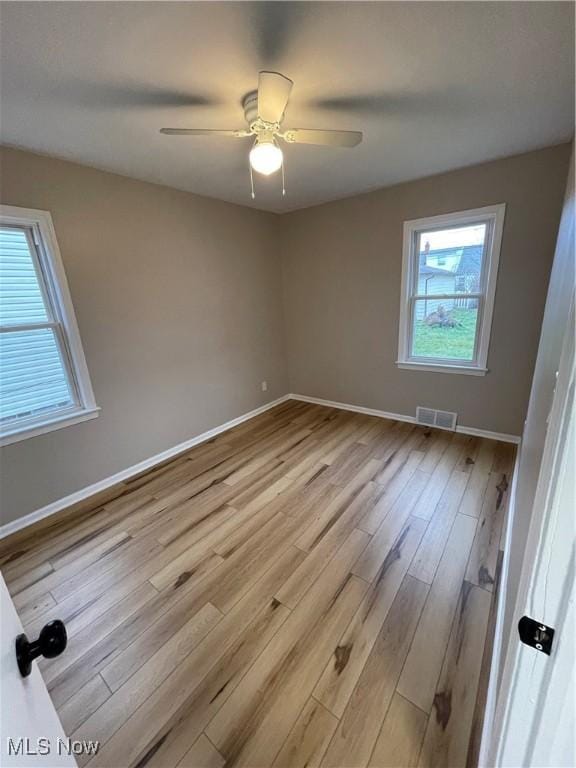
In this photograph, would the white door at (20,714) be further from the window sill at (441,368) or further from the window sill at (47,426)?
the window sill at (441,368)

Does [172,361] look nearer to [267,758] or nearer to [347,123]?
[347,123]

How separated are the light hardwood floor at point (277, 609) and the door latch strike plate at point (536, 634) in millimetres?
981

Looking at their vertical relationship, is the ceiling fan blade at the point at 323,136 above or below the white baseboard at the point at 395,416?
above

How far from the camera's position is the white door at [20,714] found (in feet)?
1.60

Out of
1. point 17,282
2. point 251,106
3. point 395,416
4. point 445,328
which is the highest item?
point 251,106

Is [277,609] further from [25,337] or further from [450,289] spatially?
[450,289]

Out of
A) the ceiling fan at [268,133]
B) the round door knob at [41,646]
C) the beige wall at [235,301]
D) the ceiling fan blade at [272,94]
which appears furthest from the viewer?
the beige wall at [235,301]

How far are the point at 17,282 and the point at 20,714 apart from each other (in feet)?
8.13

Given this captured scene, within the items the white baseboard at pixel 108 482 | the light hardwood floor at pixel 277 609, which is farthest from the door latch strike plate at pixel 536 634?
the white baseboard at pixel 108 482

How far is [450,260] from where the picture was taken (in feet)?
9.75

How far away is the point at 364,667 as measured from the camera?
1.27 metres

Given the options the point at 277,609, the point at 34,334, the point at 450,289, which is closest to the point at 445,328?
the point at 450,289

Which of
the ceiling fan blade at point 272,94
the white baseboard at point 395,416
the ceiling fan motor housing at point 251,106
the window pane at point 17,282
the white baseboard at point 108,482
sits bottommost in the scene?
the white baseboard at point 108,482

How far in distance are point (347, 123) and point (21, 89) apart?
176 centimetres
